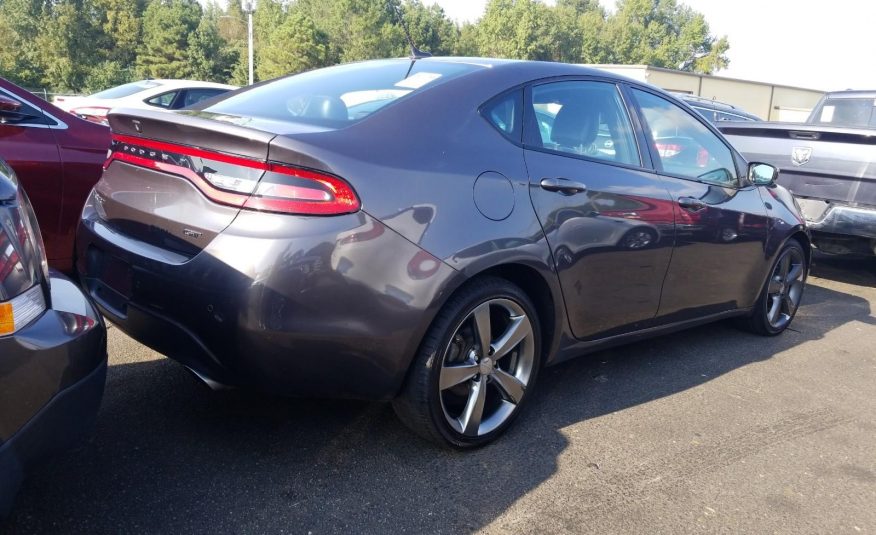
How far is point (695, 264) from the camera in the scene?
11.9 ft

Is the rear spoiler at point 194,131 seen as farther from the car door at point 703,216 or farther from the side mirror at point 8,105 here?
the car door at point 703,216

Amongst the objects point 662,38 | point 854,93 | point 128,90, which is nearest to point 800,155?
point 854,93

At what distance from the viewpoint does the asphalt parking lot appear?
2.28 m

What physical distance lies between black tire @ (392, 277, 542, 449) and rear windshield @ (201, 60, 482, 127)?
806 millimetres

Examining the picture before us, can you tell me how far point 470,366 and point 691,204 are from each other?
5.40 feet

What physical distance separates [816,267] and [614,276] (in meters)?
5.14

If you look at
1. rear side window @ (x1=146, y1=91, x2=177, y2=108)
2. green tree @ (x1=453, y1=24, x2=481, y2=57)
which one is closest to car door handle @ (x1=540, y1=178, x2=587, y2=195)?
rear side window @ (x1=146, y1=91, x2=177, y2=108)

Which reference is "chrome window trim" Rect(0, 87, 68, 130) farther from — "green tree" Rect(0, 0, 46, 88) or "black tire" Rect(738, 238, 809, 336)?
"green tree" Rect(0, 0, 46, 88)

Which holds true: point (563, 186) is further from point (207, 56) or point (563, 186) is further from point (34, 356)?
point (207, 56)

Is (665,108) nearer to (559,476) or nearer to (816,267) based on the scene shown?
(559,476)

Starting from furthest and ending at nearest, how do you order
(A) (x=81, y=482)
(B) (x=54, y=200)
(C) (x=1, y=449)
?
(B) (x=54, y=200), (A) (x=81, y=482), (C) (x=1, y=449)

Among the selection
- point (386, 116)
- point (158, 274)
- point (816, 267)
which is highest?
point (386, 116)

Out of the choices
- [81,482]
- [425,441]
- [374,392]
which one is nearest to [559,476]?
[425,441]

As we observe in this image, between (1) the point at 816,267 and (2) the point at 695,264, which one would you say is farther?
(1) the point at 816,267
